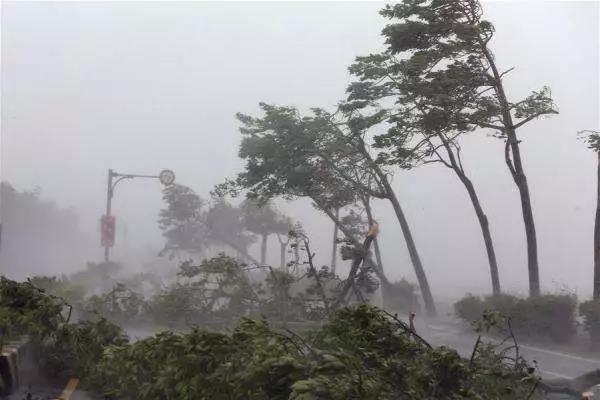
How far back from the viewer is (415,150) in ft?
49.0

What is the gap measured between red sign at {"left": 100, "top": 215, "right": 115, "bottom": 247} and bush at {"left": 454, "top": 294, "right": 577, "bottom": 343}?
38.8ft

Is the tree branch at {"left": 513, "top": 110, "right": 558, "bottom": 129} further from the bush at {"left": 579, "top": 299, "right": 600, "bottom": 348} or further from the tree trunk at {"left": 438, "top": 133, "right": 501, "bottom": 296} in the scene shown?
the bush at {"left": 579, "top": 299, "right": 600, "bottom": 348}

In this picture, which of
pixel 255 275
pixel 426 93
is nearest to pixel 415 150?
pixel 426 93

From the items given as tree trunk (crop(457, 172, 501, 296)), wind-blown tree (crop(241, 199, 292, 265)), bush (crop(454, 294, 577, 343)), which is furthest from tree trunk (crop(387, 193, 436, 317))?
wind-blown tree (crop(241, 199, 292, 265))

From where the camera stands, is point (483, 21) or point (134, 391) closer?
point (134, 391)

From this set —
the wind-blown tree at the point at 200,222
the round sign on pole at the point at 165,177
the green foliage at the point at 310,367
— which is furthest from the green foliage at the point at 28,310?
the wind-blown tree at the point at 200,222

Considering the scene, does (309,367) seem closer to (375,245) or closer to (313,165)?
(313,165)

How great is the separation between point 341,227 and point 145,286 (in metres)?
5.48

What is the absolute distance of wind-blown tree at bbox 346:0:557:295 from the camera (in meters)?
14.3

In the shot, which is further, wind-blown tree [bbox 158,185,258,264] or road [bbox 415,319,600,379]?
wind-blown tree [bbox 158,185,258,264]

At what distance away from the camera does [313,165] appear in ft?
46.4

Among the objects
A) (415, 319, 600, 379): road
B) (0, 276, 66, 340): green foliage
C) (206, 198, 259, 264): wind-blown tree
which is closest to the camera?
(0, 276, 66, 340): green foliage

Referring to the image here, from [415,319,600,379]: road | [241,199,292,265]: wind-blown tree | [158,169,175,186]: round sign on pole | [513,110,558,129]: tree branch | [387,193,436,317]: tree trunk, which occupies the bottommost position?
[415,319,600,379]: road

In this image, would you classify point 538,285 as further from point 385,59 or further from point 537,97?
point 385,59
